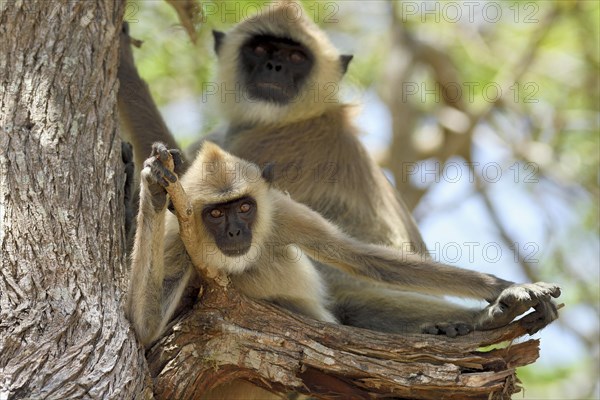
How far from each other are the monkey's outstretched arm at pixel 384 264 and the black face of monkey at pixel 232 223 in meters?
0.30

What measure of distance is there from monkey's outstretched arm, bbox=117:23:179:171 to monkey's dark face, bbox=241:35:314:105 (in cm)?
84

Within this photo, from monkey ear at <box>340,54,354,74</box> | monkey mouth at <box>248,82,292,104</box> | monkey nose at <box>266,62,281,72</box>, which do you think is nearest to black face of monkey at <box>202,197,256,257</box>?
monkey mouth at <box>248,82,292,104</box>

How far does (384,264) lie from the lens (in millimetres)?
4969

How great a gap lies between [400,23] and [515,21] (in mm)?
1639

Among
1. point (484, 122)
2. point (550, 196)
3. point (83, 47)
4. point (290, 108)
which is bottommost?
point (550, 196)

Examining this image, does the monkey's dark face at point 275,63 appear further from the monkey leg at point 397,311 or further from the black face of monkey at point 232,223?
the black face of monkey at point 232,223

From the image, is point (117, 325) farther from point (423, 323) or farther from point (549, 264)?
point (549, 264)

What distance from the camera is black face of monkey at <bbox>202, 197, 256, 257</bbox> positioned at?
4.65m

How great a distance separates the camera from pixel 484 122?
9.86m

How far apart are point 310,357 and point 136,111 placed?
8.15 feet

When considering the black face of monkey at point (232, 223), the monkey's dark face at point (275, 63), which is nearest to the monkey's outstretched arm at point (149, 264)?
the black face of monkey at point (232, 223)

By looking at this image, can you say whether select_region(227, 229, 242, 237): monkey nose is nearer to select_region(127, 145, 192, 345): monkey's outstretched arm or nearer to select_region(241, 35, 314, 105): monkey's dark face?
select_region(127, 145, 192, 345): monkey's outstretched arm

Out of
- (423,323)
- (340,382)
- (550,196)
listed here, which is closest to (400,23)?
(550,196)

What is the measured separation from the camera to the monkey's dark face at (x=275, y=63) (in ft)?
21.6
